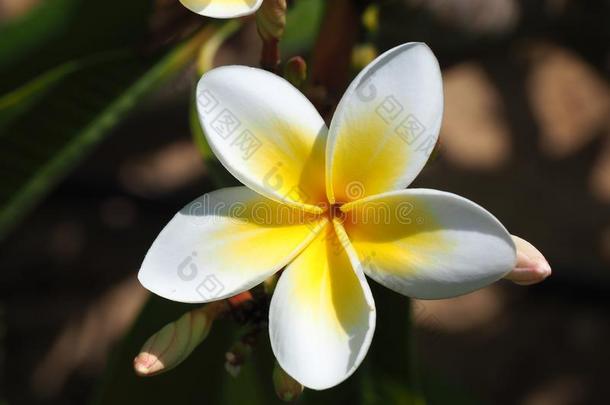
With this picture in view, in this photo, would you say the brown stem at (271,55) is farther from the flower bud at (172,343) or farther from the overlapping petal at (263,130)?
the flower bud at (172,343)

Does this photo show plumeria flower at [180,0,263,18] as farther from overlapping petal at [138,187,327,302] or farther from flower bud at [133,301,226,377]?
flower bud at [133,301,226,377]

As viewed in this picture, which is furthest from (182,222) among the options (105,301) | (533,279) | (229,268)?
(105,301)

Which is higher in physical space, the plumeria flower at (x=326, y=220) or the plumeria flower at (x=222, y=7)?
the plumeria flower at (x=222, y=7)

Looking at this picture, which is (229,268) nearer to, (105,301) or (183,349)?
(183,349)

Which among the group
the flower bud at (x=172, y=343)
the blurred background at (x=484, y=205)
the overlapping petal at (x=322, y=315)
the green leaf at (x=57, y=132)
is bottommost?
the blurred background at (x=484, y=205)

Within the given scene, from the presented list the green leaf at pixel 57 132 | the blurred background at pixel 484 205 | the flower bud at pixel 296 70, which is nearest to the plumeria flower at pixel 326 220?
the flower bud at pixel 296 70

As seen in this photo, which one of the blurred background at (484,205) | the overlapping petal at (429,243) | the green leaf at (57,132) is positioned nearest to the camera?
the overlapping petal at (429,243)

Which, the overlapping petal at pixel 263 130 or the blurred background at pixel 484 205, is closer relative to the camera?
the overlapping petal at pixel 263 130

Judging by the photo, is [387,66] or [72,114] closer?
[387,66]
